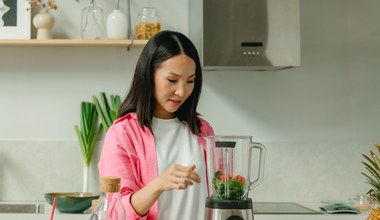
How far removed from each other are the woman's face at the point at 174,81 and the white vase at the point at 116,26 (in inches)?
49.5

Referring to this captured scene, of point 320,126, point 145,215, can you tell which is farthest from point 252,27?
point 145,215

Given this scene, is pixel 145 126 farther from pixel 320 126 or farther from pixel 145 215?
pixel 320 126

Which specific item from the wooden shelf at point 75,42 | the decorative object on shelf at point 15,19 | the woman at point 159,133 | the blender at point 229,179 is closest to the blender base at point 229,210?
the blender at point 229,179

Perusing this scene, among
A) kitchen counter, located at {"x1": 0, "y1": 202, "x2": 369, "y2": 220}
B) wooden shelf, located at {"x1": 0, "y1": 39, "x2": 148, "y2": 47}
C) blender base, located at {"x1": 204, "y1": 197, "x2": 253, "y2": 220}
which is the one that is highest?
wooden shelf, located at {"x1": 0, "y1": 39, "x2": 148, "y2": 47}

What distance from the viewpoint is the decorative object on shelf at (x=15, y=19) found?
3498 mm

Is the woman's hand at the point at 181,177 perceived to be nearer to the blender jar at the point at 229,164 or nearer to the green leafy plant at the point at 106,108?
the blender jar at the point at 229,164

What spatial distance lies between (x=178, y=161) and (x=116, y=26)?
1352mm

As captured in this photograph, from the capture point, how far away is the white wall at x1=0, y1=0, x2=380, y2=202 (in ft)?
11.8

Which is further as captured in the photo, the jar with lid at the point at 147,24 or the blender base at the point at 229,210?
the jar with lid at the point at 147,24

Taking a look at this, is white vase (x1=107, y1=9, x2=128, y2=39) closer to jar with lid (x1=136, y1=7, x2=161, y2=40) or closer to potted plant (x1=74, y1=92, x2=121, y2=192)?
jar with lid (x1=136, y1=7, x2=161, y2=40)

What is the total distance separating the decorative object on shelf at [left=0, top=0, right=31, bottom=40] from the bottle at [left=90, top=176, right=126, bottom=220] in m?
2.15

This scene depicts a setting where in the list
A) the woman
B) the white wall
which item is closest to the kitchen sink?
the white wall

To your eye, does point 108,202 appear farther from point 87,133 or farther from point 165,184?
point 87,133

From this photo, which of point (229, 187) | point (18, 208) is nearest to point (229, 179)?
point (229, 187)
